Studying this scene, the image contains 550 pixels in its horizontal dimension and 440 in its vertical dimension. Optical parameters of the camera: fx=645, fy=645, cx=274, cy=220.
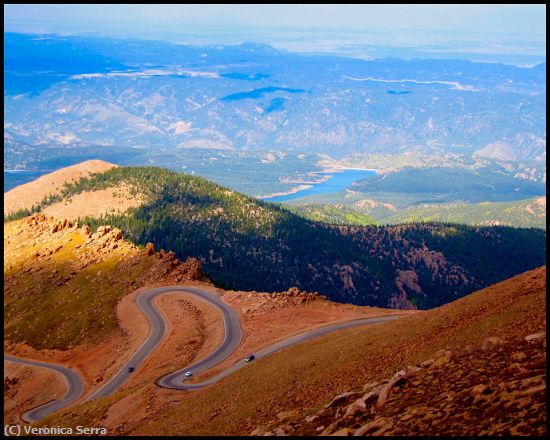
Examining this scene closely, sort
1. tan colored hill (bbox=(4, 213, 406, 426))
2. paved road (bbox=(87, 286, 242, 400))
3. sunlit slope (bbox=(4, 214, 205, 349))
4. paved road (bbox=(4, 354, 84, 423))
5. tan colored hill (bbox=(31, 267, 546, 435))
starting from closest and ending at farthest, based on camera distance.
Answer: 1. tan colored hill (bbox=(31, 267, 546, 435))
2. paved road (bbox=(87, 286, 242, 400))
3. paved road (bbox=(4, 354, 84, 423))
4. tan colored hill (bbox=(4, 213, 406, 426))
5. sunlit slope (bbox=(4, 214, 205, 349))

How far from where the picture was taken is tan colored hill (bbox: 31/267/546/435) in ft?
121

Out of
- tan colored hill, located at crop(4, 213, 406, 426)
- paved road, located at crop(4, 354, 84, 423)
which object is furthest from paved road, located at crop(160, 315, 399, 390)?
paved road, located at crop(4, 354, 84, 423)

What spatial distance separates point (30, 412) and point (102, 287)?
44.7m

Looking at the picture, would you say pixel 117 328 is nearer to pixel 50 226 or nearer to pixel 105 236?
pixel 105 236

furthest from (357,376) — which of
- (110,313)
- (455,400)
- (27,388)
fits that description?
(110,313)

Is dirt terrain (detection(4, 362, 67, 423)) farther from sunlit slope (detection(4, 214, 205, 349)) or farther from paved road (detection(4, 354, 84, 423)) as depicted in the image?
sunlit slope (detection(4, 214, 205, 349))

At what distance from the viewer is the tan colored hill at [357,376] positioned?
36875 mm

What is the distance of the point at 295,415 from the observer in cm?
4388

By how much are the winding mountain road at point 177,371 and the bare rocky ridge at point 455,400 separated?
37.4 metres

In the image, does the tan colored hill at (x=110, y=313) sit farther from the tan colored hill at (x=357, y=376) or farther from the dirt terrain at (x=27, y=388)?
the tan colored hill at (x=357, y=376)

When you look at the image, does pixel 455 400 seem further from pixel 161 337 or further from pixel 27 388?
pixel 27 388

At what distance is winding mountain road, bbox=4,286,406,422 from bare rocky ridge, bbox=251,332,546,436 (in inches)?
1472

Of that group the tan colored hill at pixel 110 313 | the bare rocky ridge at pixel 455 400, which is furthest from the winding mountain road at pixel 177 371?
the bare rocky ridge at pixel 455 400

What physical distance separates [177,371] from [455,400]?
54.6 m
